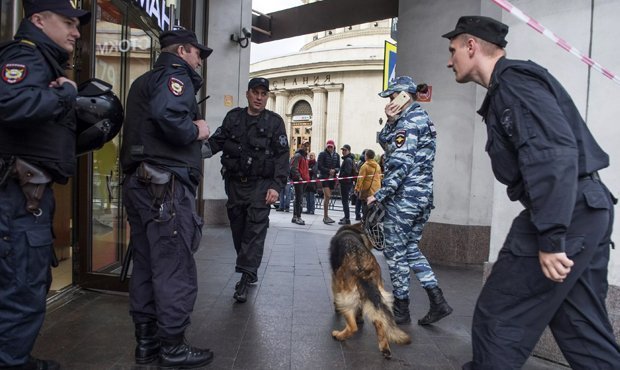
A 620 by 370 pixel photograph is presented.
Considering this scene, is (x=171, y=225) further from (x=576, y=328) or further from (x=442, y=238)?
(x=442, y=238)

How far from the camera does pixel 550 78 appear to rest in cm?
196

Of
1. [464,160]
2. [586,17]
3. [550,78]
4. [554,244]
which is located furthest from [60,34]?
[464,160]

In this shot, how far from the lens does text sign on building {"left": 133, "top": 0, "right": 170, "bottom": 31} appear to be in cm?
464

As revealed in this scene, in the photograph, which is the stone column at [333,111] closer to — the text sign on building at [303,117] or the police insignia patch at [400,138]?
the text sign on building at [303,117]

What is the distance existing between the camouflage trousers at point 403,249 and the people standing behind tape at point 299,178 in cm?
693

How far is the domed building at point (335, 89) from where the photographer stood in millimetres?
31953

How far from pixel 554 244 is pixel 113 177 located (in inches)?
177

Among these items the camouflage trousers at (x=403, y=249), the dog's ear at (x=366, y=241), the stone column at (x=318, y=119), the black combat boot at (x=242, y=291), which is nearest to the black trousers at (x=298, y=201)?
the black combat boot at (x=242, y=291)

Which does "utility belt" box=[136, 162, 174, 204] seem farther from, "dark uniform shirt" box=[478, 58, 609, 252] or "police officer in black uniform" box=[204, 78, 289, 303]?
"dark uniform shirt" box=[478, 58, 609, 252]

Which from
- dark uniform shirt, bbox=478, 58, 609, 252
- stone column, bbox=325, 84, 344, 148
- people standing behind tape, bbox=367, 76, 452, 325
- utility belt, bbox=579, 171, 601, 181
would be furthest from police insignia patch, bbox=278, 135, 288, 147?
stone column, bbox=325, 84, 344, 148

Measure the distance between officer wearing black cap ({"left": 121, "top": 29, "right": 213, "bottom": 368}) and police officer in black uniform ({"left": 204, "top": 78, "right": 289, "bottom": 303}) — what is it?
1401 millimetres

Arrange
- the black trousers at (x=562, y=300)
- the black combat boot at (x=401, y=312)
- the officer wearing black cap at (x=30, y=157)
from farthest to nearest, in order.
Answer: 1. the black combat boot at (x=401, y=312)
2. the officer wearing black cap at (x=30, y=157)
3. the black trousers at (x=562, y=300)

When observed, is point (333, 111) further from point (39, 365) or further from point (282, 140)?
point (39, 365)

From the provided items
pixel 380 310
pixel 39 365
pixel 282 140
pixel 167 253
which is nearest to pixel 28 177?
pixel 167 253
